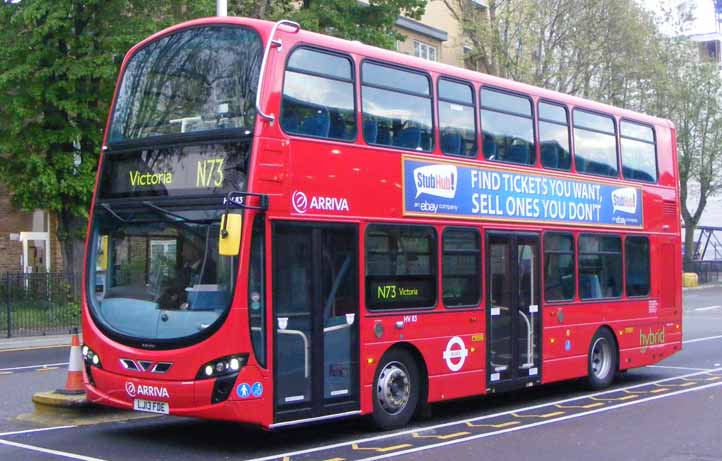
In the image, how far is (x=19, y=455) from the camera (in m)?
10.0

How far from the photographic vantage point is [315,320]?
10.8 metres

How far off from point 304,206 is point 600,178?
6.78m

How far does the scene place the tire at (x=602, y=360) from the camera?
51.2ft

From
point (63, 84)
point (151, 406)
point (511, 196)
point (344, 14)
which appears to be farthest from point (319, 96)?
point (344, 14)

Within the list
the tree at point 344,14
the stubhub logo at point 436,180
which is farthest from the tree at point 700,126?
the stubhub logo at point 436,180

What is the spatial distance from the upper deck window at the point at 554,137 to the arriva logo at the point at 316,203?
453cm

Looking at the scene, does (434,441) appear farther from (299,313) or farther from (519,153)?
(519,153)

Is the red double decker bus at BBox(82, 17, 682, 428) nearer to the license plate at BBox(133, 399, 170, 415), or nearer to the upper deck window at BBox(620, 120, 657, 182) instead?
the license plate at BBox(133, 399, 170, 415)

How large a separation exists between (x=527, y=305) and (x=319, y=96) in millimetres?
4856

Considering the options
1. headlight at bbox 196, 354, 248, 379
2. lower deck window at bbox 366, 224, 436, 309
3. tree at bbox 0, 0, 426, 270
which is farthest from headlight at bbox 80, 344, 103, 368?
tree at bbox 0, 0, 426, 270

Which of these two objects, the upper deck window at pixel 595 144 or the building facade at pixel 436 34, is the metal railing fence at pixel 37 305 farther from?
the building facade at pixel 436 34

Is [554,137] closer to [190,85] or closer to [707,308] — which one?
[190,85]

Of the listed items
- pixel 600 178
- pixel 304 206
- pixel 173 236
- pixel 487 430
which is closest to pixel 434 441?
pixel 487 430

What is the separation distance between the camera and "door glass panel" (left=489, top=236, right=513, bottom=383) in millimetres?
13438
